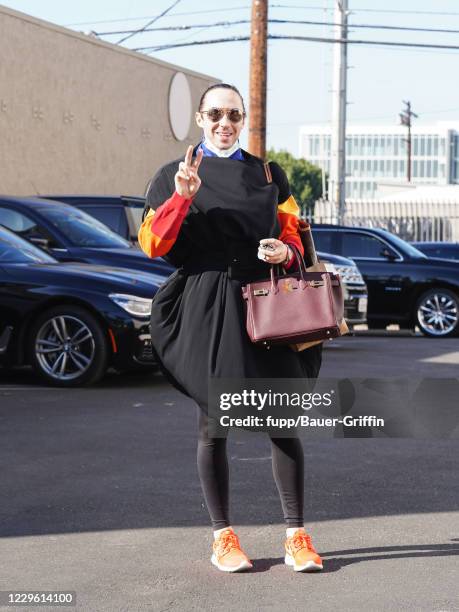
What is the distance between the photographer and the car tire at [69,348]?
1084 cm

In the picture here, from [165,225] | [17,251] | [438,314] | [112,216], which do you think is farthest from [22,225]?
[165,225]

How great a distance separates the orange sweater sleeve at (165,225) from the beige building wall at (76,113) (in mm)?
20213

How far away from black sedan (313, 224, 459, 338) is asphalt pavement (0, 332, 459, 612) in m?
9.16

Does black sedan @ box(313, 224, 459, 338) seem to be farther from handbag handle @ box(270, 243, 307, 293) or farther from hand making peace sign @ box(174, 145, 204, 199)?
hand making peace sign @ box(174, 145, 204, 199)

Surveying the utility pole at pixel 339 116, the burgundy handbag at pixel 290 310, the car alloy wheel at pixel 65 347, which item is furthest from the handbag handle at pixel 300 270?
the utility pole at pixel 339 116

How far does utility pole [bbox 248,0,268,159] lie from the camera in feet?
75.9

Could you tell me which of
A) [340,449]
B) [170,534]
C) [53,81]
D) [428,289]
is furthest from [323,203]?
[170,534]

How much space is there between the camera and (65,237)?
13.4 m

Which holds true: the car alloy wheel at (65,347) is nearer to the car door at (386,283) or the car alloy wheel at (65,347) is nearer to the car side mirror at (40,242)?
the car side mirror at (40,242)

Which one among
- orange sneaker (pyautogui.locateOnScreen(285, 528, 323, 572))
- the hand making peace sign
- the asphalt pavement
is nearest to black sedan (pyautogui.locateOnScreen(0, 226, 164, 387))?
the asphalt pavement

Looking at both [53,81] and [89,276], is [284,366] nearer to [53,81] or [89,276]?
[89,276]

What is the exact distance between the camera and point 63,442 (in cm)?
813

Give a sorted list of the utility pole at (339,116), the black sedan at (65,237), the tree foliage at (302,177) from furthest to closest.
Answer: the tree foliage at (302,177) → the utility pole at (339,116) → the black sedan at (65,237)

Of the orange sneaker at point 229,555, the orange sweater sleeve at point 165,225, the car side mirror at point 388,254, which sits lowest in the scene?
the orange sneaker at point 229,555
